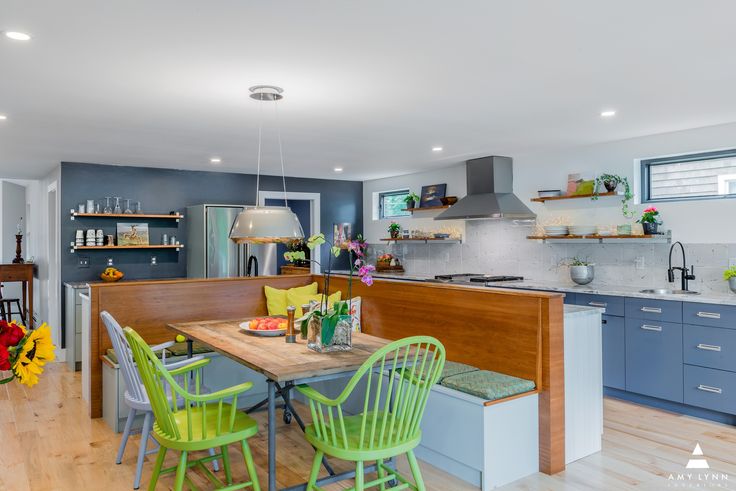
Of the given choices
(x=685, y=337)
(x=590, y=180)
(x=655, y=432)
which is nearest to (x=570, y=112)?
(x=590, y=180)

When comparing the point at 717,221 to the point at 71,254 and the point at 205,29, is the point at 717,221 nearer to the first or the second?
the point at 205,29

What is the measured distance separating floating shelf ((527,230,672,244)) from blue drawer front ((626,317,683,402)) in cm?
83

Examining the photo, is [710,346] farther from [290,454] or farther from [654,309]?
[290,454]

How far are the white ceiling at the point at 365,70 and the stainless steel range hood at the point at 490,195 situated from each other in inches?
35.5

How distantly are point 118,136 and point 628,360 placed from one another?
4.71 meters

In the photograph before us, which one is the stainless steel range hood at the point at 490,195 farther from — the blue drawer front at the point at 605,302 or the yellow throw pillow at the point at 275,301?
the yellow throw pillow at the point at 275,301

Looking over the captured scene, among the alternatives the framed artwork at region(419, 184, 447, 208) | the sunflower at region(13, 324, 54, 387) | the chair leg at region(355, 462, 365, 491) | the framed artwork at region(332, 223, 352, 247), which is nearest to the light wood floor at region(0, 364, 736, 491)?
the chair leg at region(355, 462, 365, 491)

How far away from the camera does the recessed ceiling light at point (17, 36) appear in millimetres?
2434

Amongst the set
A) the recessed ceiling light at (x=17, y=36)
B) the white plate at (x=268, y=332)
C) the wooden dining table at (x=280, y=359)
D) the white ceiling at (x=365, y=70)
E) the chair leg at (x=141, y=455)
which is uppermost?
the white ceiling at (x=365, y=70)

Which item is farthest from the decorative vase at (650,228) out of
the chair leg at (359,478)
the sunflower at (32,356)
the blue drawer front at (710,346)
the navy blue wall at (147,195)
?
the sunflower at (32,356)

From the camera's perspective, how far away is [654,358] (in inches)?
171

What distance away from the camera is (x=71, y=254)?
20.6ft

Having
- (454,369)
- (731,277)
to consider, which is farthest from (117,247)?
(731,277)

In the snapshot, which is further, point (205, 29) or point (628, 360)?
point (628, 360)
